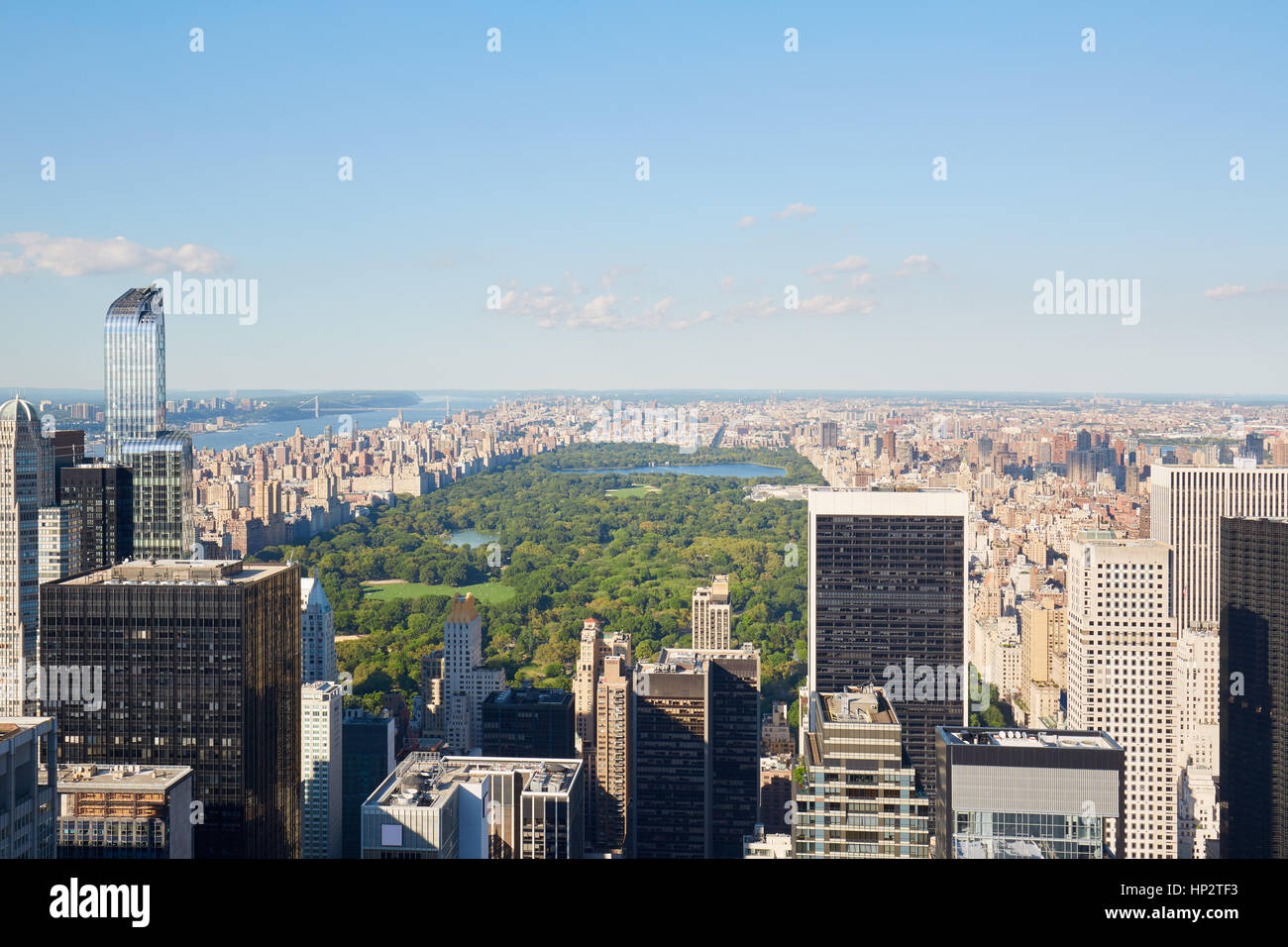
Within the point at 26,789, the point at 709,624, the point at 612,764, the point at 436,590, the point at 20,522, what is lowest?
the point at 612,764

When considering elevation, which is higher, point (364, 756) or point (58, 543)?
point (58, 543)

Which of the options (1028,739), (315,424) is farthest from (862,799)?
(315,424)

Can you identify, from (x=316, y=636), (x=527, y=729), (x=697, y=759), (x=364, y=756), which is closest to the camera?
(x=364, y=756)

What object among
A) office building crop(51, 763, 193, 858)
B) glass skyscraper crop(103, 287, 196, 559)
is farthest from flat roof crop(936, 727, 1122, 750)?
glass skyscraper crop(103, 287, 196, 559)

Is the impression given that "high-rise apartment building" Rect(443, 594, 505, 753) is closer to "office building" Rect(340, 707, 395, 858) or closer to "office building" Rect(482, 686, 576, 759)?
"office building" Rect(482, 686, 576, 759)

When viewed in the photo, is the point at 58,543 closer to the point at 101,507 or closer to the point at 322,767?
the point at 101,507
